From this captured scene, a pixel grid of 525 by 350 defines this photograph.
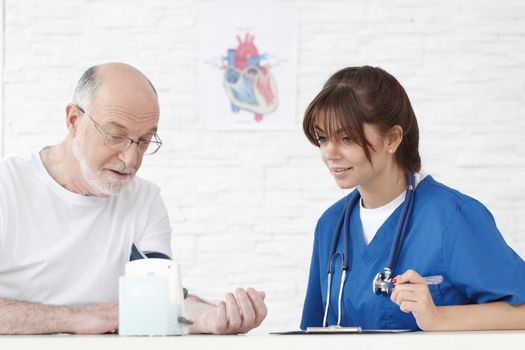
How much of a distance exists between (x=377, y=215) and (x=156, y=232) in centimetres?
57

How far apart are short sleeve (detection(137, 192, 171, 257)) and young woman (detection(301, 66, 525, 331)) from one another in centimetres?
41

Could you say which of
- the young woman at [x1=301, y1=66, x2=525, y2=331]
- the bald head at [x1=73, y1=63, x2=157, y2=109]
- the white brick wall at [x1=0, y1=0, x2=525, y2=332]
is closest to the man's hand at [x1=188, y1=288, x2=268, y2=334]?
the young woman at [x1=301, y1=66, x2=525, y2=331]

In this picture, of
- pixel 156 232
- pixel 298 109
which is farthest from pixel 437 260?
pixel 298 109

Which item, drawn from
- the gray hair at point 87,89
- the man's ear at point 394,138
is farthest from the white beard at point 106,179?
the man's ear at point 394,138

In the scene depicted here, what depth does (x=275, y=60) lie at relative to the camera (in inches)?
136

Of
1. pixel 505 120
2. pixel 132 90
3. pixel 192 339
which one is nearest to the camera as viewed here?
pixel 192 339

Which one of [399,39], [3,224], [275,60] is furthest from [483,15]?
[3,224]

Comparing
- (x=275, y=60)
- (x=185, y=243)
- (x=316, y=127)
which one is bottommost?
(x=185, y=243)

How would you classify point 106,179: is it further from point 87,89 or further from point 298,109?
point 298,109

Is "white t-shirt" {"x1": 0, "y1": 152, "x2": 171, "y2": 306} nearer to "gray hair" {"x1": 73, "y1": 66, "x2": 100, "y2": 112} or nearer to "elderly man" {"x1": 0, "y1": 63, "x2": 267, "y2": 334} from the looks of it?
"elderly man" {"x1": 0, "y1": 63, "x2": 267, "y2": 334}

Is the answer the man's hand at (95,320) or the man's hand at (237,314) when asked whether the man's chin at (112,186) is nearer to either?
the man's hand at (95,320)

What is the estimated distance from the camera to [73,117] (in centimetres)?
218

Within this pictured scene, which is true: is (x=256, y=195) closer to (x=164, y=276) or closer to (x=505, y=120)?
(x=505, y=120)

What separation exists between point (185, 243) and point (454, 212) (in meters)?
1.70
